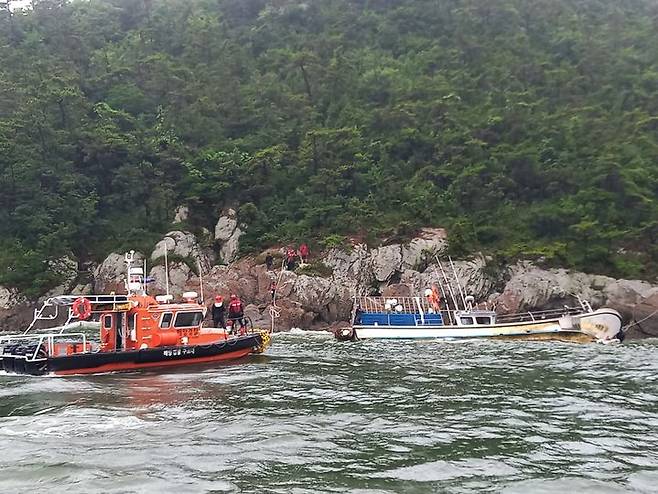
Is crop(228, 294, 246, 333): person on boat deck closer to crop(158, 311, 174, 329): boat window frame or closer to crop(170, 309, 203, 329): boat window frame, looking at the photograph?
crop(170, 309, 203, 329): boat window frame

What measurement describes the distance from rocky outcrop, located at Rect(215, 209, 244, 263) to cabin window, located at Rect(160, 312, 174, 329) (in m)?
25.4

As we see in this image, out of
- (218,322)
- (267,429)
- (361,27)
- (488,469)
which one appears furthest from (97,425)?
(361,27)

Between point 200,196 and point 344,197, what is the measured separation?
12.1 metres

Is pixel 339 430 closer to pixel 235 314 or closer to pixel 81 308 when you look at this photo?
pixel 81 308

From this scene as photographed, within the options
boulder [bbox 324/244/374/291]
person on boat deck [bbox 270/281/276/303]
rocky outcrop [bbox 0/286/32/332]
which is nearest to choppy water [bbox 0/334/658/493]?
person on boat deck [bbox 270/281/276/303]

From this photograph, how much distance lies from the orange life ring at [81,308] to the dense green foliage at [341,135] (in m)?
25.9

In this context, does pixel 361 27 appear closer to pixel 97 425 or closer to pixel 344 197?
pixel 344 197

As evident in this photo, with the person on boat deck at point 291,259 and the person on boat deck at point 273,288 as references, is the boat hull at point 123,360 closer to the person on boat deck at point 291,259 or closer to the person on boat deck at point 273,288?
the person on boat deck at point 273,288

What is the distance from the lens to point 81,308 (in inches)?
906

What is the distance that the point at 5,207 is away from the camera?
170 feet

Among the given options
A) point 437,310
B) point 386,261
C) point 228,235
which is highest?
point 228,235

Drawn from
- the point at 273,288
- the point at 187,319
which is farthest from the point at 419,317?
the point at 187,319

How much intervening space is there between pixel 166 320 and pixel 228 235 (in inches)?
1091

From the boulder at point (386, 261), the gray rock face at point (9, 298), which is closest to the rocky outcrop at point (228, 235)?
the boulder at point (386, 261)
